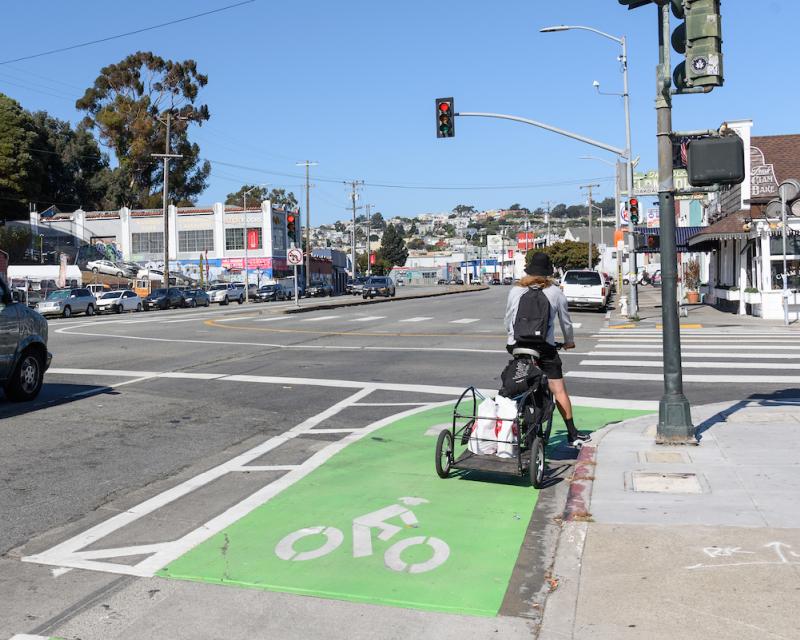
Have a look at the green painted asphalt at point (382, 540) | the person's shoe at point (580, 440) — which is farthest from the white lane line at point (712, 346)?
the green painted asphalt at point (382, 540)

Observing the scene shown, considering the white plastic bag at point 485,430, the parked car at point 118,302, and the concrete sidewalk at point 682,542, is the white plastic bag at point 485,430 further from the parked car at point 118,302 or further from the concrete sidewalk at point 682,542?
the parked car at point 118,302

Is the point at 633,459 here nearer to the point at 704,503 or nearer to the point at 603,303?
the point at 704,503

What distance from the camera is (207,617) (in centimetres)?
476

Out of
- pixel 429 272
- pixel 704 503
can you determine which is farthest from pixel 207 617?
pixel 429 272

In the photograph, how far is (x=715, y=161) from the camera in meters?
8.44

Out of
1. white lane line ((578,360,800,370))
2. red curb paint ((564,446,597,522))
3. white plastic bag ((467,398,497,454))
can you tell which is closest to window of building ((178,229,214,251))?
white lane line ((578,360,800,370))

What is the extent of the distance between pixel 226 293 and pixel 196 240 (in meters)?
20.8

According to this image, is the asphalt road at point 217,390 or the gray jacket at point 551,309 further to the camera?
the gray jacket at point 551,309

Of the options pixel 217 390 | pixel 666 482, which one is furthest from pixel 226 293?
pixel 666 482

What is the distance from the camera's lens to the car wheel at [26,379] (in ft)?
39.3

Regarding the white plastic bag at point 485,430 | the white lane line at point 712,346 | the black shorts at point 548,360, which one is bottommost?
the white lane line at point 712,346

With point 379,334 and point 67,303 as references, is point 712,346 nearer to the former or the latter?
point 379,334

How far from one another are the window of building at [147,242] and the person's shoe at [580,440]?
265ft

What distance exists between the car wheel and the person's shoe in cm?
748
